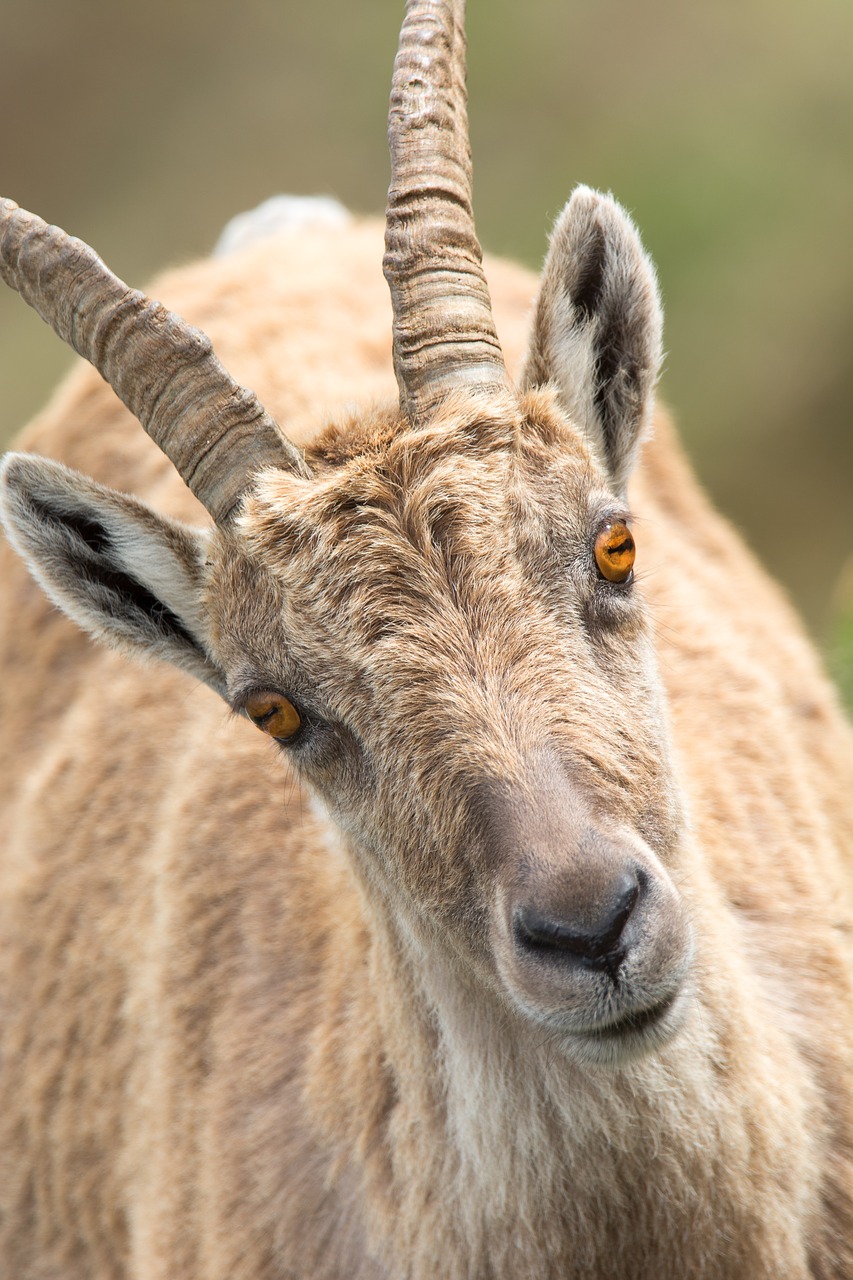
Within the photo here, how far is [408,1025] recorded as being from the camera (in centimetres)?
438

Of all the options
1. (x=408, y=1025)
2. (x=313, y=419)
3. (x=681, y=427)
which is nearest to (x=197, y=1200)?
(x=408, y=1025)

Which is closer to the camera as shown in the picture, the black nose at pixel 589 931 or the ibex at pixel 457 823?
the black nose at pixel 589 931

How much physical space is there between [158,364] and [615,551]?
144 cm

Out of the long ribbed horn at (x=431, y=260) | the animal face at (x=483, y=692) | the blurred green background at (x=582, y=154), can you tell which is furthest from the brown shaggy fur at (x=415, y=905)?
the blurred green background at (x=582, y=154)

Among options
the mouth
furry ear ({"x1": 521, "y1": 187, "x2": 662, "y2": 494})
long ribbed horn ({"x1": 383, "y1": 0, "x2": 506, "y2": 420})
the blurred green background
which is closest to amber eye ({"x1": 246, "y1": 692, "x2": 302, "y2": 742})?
long ribbed horn ({"x1": 383, "y1": 0, "x2": 506, "y2": 420})

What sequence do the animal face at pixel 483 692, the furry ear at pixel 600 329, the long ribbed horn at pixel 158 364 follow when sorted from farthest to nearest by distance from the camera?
the furry ear at pixel 600 329
the long ribbed horn at pixel 158 364
the animal face at pixel 483 692

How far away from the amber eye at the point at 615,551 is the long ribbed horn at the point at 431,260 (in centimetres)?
57

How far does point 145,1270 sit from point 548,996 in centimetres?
283

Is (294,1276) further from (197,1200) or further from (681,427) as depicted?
(681,427)

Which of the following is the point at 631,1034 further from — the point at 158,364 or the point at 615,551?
the point at 158,364

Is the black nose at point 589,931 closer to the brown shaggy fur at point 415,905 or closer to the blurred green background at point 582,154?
the brown shaggy fur at point 415,905

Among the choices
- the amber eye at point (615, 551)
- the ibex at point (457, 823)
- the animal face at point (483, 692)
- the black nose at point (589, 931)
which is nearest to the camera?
the black nose at point (589, 931)

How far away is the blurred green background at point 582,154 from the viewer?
13.3 meters

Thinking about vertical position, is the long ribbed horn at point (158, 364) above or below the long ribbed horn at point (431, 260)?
below
